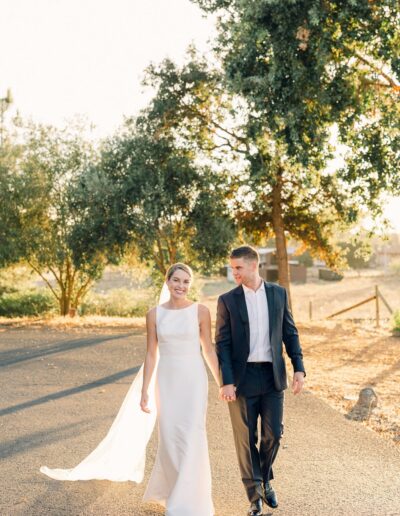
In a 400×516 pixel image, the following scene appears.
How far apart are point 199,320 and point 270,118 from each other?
9.21 meters

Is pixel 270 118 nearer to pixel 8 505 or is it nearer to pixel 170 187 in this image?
pixel 170 187

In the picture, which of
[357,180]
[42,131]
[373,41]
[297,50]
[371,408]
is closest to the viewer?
[371,408]

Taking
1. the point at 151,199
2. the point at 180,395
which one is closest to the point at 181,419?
the point at 180,395

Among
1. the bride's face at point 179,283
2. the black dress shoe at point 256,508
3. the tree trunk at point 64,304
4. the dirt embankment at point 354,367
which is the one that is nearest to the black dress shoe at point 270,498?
the black dress shoe at point 256,508

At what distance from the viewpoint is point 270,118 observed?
13.8 meters

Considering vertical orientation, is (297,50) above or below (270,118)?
above

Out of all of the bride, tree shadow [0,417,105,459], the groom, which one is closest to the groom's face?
the groom

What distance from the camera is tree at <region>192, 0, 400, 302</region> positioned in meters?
13.0

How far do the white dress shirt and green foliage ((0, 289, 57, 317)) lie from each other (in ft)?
80.9

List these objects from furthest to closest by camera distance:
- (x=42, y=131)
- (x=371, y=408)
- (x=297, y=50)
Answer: (x=42, y=131) → (x=297, y=50) → (x=371, y=408)

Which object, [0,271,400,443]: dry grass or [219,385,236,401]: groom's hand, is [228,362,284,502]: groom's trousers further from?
[0,271,400,443]: dry grass

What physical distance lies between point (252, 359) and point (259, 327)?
266 millimetres

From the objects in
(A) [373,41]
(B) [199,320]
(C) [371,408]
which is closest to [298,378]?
(B) [199,320]

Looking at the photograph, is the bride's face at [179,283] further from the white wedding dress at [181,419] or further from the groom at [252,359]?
the groom at [252,359]
